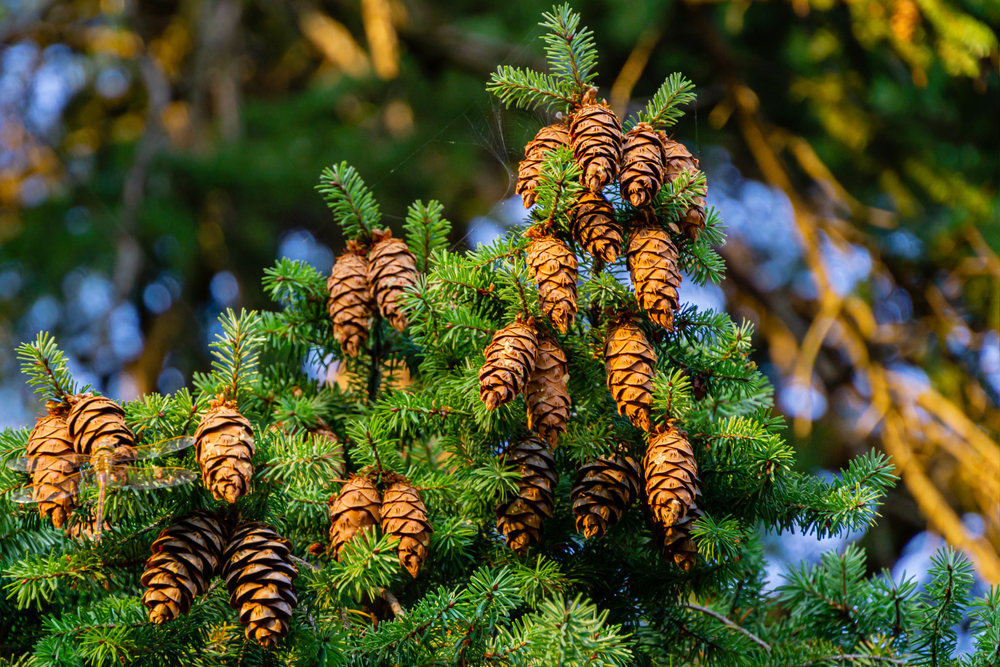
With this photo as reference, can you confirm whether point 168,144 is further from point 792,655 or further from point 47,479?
point 792,655

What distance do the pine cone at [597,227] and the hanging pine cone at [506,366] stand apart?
0.13 metres

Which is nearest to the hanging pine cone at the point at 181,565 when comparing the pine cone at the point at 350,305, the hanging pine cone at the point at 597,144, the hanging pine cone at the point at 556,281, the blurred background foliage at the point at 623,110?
the pine cone at the point at 350,305

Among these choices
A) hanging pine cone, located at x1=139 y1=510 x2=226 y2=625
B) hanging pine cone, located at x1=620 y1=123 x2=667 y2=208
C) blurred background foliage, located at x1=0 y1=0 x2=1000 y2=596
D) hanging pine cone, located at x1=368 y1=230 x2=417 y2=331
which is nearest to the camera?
hanging pine cone, located at x1=139 y1=510 x2=226 y2=625

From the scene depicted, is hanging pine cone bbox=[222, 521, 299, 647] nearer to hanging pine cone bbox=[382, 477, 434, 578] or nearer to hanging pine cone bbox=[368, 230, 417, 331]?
hanging pine cone bbox=[382, 477, 434, 578]

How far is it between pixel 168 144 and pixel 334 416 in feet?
9.71

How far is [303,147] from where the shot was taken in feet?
Answer: 11.5

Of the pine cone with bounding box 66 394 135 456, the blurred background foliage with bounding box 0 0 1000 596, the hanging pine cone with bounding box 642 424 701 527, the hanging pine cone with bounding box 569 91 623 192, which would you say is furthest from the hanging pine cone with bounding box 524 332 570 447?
the blurred background foliage with bounding box 0 0 1000 596

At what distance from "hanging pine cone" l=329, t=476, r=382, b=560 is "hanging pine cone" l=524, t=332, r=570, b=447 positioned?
0.68 feet

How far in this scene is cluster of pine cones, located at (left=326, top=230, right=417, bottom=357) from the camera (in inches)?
42.5

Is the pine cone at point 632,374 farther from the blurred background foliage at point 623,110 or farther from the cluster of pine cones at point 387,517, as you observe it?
the blurred background foliage at point 623,110

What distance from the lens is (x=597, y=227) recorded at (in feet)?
3.05

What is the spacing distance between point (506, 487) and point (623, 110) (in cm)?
154

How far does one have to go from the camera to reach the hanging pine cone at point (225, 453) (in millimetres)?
825

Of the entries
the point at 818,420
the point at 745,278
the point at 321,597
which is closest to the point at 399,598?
the point at 321,597
